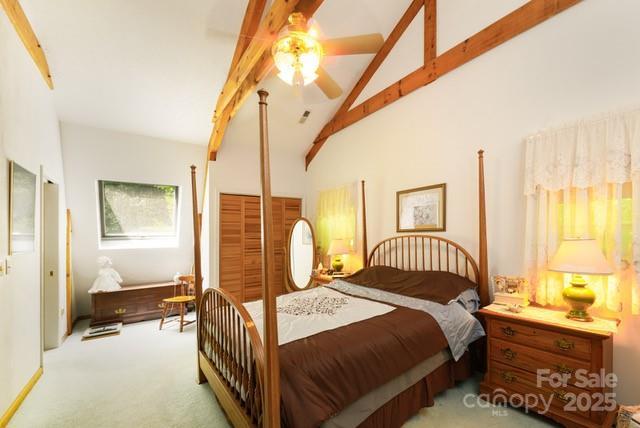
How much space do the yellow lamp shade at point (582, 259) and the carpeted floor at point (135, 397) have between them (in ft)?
3.60

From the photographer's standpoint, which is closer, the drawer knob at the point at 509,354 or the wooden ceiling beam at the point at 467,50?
the drawer knob at the point at 509,354

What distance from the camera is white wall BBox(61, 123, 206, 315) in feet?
12.9

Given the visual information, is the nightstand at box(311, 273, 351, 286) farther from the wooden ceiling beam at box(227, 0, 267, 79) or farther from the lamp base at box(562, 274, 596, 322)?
the wooden ceiling beam at box(227, 0, 267, 79)

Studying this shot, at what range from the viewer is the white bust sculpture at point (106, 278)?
3861 mm

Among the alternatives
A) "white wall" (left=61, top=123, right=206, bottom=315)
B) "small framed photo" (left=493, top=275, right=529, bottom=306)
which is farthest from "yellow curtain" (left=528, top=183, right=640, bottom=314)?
"white wall" (left=61, top=123, right=206, bottom=315)

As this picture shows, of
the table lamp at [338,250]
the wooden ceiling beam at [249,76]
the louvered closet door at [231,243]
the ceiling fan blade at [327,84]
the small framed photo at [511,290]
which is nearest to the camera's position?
the wooden ceiling beam at [249,76]

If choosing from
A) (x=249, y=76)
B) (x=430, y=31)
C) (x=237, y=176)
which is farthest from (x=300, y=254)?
(x=430, y=31)

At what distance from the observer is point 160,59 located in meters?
3.04

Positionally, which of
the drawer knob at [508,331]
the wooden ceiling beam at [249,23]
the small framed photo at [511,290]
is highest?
the wooden ceiling beam at [249,23]

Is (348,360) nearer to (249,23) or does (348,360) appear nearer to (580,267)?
(580,267)

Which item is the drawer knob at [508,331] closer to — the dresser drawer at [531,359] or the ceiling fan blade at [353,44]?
the dresser drawer at [531,359]

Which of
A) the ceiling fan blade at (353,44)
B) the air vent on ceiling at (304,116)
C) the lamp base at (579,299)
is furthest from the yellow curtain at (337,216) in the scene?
the lamp base at (579,299)

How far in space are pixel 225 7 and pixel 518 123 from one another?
3.00 metres

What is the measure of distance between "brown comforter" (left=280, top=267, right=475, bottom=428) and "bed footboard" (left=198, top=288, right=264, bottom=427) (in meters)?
0.19
